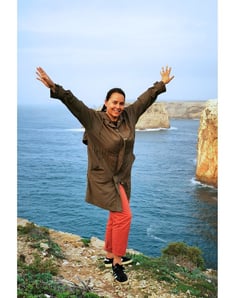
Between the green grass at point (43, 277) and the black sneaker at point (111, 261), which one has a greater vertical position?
the black sneaker at point (111, 261)

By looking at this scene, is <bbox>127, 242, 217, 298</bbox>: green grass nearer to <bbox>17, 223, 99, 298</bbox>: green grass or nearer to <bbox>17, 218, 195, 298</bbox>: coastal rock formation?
<bbox>17, 218, 195, 298</bbox>: coastal rock formation

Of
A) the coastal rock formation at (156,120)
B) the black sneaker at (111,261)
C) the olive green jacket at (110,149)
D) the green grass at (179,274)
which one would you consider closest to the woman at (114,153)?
the olive green jacket at (110,149)

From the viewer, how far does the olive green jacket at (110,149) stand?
1806mm

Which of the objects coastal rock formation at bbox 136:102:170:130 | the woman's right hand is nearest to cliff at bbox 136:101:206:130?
coastal rock formation at bbox 136:102:170:130

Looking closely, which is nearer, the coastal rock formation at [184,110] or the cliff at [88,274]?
the cliff at [88,274]

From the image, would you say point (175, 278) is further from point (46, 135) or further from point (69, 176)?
point (46, 135)

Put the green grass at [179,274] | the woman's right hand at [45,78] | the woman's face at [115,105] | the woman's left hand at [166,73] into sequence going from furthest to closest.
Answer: the green grass at [179,274], the woman's left hand at [166,73], the woman's face at [115,105], the woman's right hand at [45,78]

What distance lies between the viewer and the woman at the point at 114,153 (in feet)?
5.91

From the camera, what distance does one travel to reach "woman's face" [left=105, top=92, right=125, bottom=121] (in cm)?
179

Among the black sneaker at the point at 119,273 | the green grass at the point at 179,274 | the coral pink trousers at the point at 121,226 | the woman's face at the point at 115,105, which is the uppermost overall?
the woman's face at the point at 115,105

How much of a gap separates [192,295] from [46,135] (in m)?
1.76

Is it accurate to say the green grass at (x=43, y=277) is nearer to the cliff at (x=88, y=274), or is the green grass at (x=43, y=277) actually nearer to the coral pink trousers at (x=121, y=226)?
the cliff at (x=88, y=274)

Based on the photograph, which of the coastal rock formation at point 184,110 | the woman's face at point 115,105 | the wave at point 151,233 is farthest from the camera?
the coastal rock formation at point 184,110

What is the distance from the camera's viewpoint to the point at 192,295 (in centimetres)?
214
